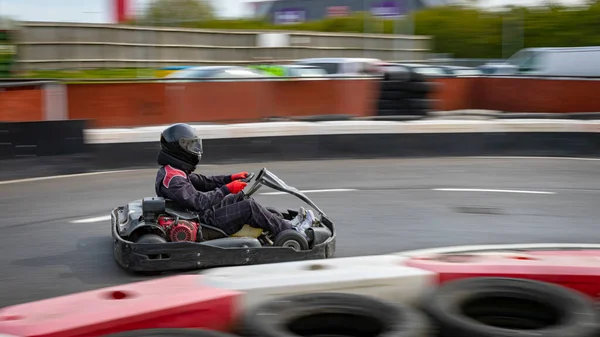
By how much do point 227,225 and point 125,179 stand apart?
4.88m

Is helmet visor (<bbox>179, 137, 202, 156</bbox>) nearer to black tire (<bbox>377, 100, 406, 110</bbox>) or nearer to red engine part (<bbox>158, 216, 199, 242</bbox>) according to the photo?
red engine part (<bbox>158, 216, 199, 242</bbox>)

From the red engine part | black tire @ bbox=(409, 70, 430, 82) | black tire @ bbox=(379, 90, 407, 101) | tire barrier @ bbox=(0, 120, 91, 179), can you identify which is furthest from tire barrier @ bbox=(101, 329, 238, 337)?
black tire @ bbox=(409, 70, 430, 82)

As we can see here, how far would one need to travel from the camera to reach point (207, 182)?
661 cm

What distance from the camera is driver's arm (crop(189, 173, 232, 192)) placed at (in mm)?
6598

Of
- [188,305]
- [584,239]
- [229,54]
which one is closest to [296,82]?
[584,239]

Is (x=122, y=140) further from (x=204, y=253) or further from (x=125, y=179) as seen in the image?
(x=204, y=253)

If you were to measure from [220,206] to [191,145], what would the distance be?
54 centimetres

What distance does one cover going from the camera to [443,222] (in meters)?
7.96

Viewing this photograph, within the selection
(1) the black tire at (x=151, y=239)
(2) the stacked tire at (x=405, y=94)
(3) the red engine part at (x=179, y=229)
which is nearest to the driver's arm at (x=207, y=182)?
(3) the red engine part at (x=179, y=229)

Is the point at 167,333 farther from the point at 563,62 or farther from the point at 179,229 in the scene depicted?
the point at 563,62

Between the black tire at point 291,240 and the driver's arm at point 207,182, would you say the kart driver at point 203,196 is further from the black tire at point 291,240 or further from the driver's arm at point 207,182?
the driver's arm at point 207,182

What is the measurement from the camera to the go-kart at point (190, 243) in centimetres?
581

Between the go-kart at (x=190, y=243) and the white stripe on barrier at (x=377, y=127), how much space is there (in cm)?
569

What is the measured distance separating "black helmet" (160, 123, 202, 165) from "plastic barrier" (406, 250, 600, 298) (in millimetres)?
2128
